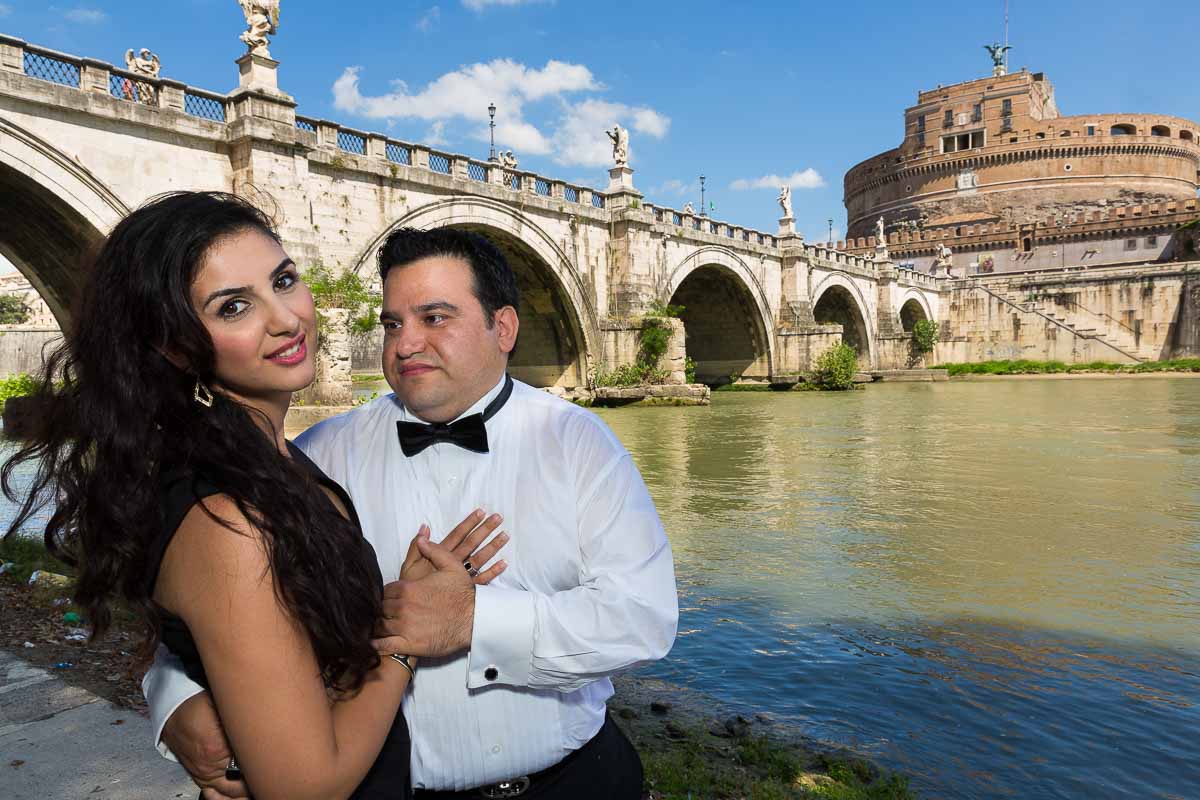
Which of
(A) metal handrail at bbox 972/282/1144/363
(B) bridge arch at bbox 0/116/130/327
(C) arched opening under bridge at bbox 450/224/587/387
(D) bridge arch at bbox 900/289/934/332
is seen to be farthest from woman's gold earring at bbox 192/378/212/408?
(A) metal handrail at bbox 972/282/1144/363

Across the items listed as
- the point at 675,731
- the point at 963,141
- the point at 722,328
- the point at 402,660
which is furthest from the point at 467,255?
the point at 963,141

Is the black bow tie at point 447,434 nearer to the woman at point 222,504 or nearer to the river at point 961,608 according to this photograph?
the woman at point 222,504

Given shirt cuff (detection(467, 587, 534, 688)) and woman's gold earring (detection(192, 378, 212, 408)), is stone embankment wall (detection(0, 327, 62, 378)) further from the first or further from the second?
shirt cuff (detection(467, 587, 534, 688))

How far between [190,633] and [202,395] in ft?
1.32

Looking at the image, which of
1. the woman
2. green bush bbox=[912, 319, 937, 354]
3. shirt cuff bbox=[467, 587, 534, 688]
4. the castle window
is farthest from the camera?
the castle window

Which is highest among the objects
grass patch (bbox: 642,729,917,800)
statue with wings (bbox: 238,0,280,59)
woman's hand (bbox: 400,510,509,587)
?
statue with wings (bbox: 238,0,280,59)

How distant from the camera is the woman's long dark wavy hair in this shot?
1318 mm

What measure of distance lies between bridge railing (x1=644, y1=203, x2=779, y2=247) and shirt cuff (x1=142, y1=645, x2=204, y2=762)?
2703cm

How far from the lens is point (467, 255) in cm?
187

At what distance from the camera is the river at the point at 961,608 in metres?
3.64

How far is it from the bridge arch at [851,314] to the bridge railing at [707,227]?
352 inches

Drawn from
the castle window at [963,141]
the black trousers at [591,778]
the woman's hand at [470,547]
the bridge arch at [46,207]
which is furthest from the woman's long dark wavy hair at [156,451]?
the castle window at [963,141]

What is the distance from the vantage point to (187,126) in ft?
47.5

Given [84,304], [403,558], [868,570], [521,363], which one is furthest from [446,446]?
[521,363]
